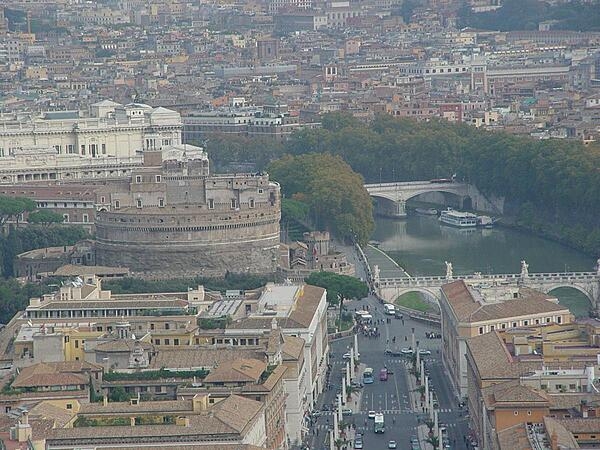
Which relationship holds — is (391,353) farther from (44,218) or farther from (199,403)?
(44,218)

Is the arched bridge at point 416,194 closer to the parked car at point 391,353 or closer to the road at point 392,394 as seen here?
the road at point 392,394

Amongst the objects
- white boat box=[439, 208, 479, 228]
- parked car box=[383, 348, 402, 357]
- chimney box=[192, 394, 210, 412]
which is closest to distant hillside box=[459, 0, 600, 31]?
white boat box=[439, 208, 479, 228]

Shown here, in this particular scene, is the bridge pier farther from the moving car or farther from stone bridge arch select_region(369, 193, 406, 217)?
the moving car

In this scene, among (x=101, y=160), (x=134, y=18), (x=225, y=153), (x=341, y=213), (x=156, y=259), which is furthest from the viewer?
(x=134, y=18)

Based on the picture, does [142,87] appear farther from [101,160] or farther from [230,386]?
[230,386]

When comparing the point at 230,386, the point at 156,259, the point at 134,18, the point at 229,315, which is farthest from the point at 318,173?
the point at 134,18

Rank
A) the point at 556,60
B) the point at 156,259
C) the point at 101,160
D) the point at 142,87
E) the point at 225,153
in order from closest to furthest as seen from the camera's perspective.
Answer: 1. the point at 156,259
2. the point at 101,160
3. the point at 225,153
4. the point at 142,87
5. the point at 556,60
